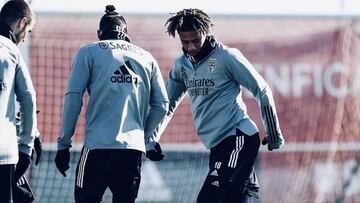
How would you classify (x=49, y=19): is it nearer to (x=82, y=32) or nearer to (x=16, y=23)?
(x=82, y=32)

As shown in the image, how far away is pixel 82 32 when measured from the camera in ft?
50.4

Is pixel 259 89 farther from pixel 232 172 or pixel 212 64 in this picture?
pixel 232 172

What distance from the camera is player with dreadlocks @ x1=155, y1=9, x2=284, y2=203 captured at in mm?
9023

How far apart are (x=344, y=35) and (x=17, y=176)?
27.0ft

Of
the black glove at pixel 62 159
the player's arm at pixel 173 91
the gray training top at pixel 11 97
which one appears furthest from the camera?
the player's arm at pixel 173 91

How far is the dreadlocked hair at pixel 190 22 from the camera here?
9.00 meters

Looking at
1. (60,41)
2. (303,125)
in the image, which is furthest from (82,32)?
(303,125)

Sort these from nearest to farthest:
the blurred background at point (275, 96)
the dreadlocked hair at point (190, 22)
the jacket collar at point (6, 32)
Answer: the jacket collar at point (6, 32), the dreadlocked hair at point (190, 22), the blurred background at point (275, 96)

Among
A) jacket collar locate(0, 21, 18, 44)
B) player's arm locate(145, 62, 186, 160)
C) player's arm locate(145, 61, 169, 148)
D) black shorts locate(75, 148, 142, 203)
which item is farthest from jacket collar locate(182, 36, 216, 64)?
jacket collar locate(0, 21, 18, 44)

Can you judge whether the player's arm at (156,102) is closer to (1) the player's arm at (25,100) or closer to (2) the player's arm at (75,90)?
(2) the player's arm at (75,90)

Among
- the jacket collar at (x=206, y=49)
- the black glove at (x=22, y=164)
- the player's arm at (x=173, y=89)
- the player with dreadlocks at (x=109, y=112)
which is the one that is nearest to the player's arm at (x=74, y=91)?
the player with dreadlocks at (x=109, y=112)

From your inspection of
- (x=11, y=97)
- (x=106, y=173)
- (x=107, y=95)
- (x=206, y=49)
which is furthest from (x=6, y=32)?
(x=206, y=49)

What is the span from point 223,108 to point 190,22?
623 mm

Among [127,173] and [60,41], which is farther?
[60,41]
